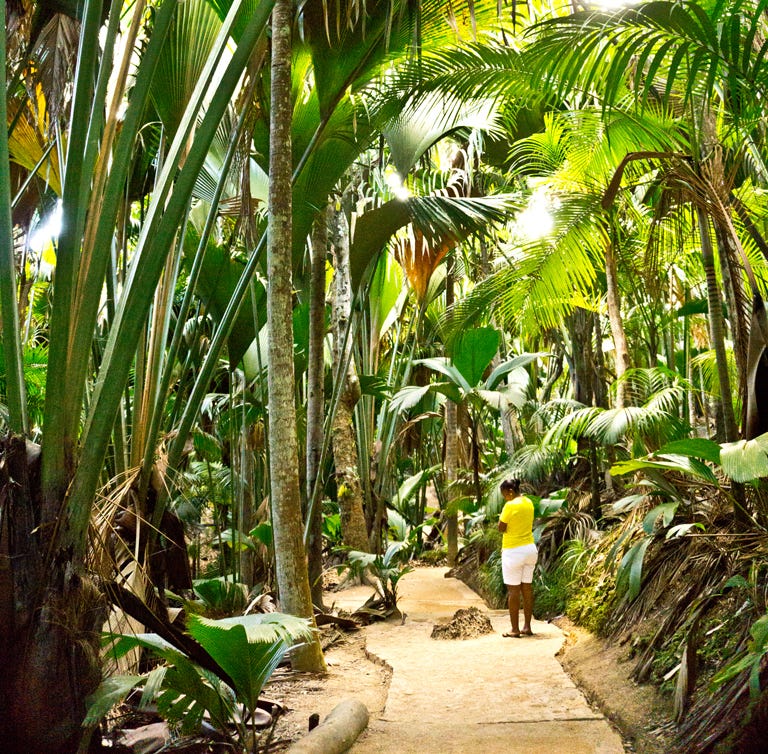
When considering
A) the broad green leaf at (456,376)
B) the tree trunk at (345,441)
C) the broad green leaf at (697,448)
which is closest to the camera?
the broad green leaf at (697,448)

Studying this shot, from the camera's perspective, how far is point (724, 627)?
144 inches

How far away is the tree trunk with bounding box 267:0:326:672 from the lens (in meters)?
4.66

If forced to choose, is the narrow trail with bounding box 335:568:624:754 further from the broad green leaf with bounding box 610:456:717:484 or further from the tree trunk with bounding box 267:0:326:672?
the broad green leaf with bounding box 610:456:717:484

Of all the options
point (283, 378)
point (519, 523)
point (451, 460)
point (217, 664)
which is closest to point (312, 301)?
point (283, 378)

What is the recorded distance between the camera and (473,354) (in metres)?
9.04

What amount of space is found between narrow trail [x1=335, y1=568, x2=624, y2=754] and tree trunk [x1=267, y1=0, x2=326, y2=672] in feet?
2.59

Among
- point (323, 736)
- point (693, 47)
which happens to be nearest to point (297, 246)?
point (693, 47)

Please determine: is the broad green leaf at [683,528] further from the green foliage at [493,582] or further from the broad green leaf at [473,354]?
the broad green leaf at [473,354]

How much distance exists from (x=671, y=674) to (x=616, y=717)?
348 mm

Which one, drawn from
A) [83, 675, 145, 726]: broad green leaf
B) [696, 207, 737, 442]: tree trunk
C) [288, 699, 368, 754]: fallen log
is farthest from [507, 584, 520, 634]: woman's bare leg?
[83, 675, 145, 726]: broad green leaf

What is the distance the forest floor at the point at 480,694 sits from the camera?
3.58 m

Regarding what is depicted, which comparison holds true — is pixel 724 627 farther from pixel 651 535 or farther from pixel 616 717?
pixel 651 535

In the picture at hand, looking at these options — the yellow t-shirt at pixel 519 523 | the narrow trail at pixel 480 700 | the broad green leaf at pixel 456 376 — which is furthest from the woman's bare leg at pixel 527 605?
the broad green leaf at pixel 456 376

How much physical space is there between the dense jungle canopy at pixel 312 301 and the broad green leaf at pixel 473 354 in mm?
51
